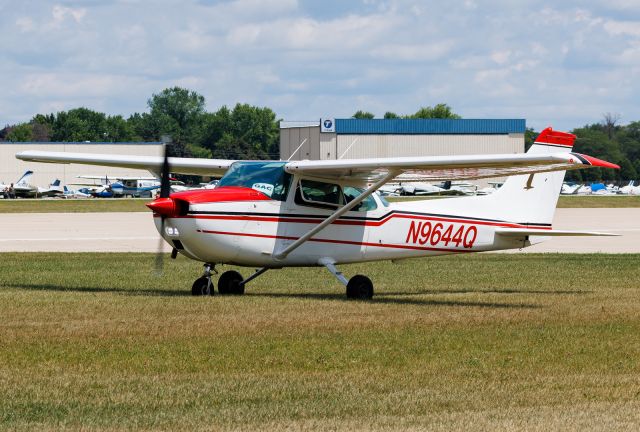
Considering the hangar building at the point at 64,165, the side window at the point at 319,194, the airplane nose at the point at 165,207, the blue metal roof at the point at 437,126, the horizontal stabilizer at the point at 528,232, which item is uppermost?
the blue metal roof at the point at 437,126

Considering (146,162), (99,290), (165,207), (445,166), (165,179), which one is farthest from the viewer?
(146,162)

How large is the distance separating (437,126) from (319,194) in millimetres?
89540

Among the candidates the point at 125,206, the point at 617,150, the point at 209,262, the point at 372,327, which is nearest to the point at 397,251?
the point at 209,262

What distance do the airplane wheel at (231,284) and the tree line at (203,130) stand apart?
134 m

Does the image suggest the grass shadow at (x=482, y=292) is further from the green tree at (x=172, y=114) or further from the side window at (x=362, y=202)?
the green tree at (x=172, y=114)

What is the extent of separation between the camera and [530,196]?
62.8 ft

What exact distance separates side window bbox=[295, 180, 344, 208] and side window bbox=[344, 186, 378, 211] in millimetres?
126

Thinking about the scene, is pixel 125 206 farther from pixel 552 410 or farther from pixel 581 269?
pixel 552 410

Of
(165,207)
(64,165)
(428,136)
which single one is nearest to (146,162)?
(165,207)

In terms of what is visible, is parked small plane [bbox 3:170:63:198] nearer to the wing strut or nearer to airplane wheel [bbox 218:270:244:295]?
airplane wheel [bbox 218:270:244:295]

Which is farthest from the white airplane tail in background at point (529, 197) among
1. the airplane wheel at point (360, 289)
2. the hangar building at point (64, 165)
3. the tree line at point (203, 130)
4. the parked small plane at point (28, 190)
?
the tree line at point (203, 130)

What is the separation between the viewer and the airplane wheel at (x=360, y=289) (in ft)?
57.0

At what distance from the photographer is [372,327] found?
540 inches

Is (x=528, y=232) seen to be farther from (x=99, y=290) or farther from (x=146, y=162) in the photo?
(x=99, y=290)
